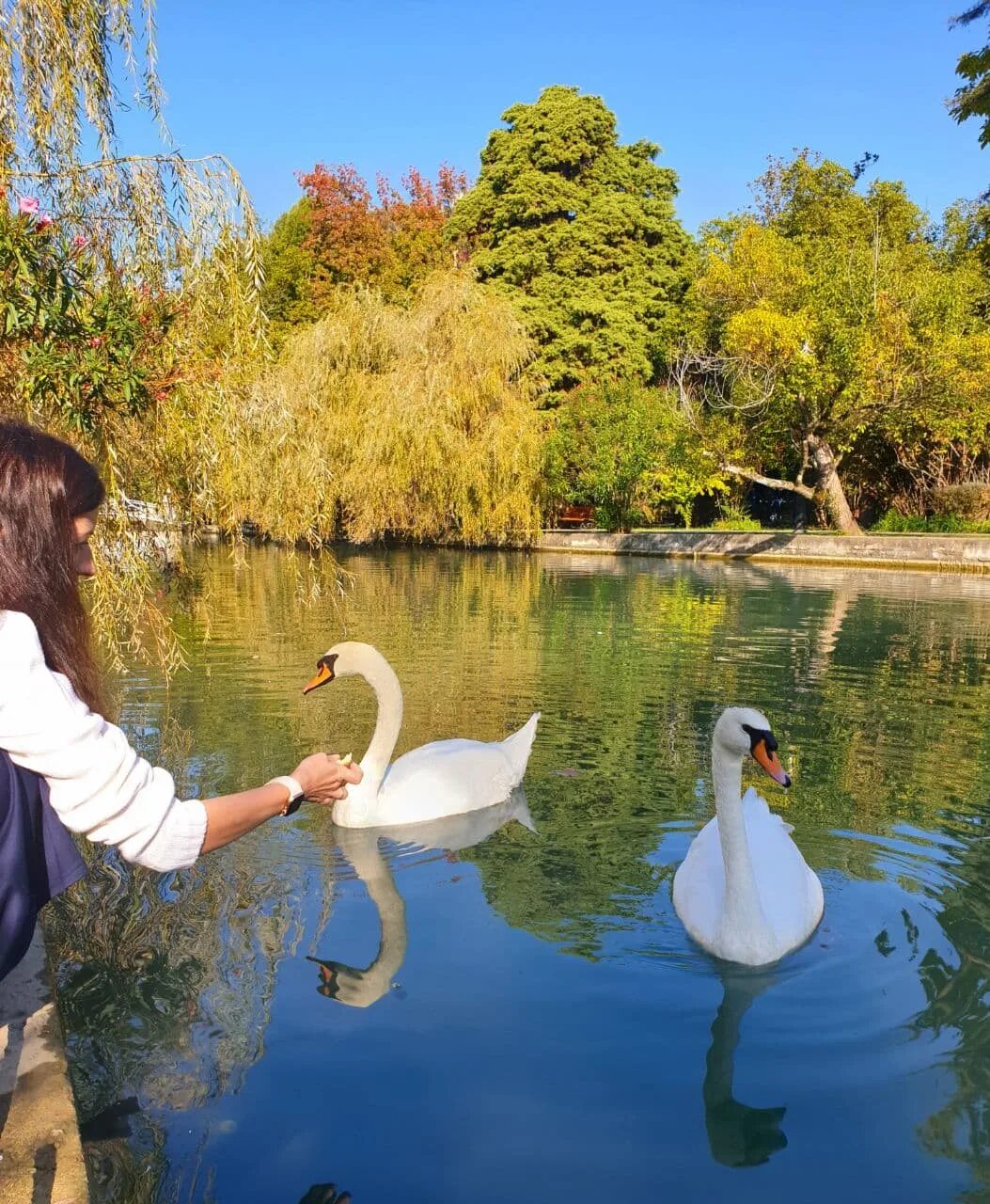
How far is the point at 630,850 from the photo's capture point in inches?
247

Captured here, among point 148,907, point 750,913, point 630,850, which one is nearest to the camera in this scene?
point 750,913

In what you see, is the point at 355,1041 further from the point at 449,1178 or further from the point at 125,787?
the point at 125,787

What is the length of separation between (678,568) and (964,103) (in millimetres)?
10440

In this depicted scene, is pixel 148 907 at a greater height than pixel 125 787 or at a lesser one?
lesser

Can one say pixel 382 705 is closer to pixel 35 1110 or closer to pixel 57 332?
pixel 57 332

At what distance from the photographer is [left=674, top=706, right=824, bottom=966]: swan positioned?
184 inches

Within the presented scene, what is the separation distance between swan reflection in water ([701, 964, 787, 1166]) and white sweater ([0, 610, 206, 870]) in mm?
2320

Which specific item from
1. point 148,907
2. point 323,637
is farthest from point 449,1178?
point 323,637

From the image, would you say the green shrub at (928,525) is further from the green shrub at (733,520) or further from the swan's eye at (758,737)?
the swan's eye at (758,737)

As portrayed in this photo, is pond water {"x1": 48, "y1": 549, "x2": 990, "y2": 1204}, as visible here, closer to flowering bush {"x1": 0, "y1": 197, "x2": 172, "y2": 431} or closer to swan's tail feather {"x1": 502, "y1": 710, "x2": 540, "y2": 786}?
swan's tail feather {"x1": 502, "y1": 710, "x2": 540, "y2": 786}

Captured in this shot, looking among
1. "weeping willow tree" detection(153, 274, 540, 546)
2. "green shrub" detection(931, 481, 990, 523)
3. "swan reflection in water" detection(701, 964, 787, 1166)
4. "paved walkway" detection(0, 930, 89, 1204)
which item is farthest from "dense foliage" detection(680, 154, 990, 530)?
"paved walkway" detection(0, 930, 89, 1204)

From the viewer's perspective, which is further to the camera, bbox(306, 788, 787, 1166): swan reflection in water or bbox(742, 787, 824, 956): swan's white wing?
bbox(742, 787, 824, 956): swan's white wing

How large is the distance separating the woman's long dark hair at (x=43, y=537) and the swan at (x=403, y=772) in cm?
445

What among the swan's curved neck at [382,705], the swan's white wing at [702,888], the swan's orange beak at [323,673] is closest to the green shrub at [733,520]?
the swan's curved neck at [382,705]
